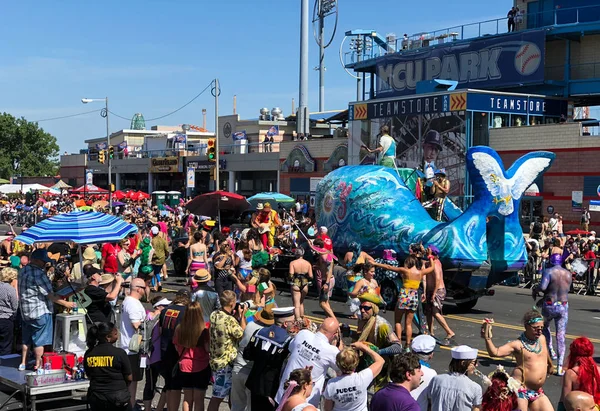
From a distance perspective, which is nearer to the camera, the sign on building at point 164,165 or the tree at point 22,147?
the sign on building at point 164,165

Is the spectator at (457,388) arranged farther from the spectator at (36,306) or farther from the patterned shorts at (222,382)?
the spectator at (36,306)

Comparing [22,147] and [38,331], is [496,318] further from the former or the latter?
[22,147]

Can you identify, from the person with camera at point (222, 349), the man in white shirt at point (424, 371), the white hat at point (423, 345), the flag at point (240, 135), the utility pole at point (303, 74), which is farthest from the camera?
the flag at point (240, 135)

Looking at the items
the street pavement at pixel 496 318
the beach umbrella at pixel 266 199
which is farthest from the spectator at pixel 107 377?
the beach umbrella at pixel 266 199

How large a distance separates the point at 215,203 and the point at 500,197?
12465mm

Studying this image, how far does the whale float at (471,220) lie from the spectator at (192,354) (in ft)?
26.4

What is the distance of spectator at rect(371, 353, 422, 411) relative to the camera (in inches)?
240

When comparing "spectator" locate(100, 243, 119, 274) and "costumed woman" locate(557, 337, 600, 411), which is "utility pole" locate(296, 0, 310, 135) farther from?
"costumed woman" locate(557, 337, 600, 411)

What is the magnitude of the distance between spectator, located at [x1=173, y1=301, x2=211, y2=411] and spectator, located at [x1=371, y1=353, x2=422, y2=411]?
2.50 meters

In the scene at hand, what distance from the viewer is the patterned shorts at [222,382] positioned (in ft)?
27.2

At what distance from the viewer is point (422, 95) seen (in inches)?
1391

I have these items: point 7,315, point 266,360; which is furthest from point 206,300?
point 7,315

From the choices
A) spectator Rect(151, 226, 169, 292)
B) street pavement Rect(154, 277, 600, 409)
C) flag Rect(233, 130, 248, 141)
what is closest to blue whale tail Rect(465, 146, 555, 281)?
street pavement Rect(154, 277, 600, 409)

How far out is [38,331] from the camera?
32.3 feet
